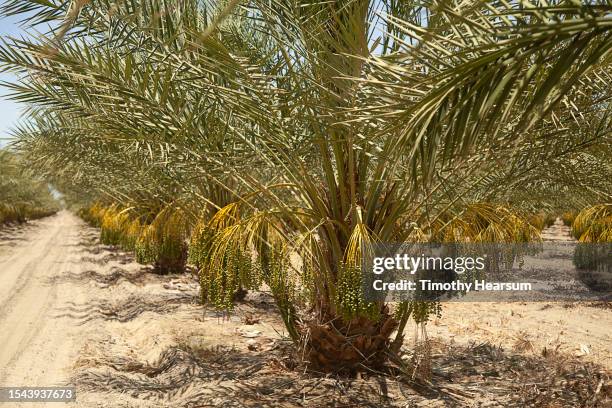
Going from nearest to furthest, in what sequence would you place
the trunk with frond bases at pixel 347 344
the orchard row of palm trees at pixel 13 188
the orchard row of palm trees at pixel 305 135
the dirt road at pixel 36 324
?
the orchard row of palm trees at pixel 305 135, the trunk with frond bases at pixel 347 344, the dirt road at pixel 36 324, the orchard row of palm trees at pixel 13 188

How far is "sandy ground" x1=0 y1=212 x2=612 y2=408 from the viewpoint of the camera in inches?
179

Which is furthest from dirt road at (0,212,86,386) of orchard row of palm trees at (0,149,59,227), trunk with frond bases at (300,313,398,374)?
orchard row of palm trees at (0,149,59,227)

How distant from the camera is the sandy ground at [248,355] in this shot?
454 cm

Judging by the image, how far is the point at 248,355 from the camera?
589cm

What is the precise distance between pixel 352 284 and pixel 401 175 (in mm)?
1103

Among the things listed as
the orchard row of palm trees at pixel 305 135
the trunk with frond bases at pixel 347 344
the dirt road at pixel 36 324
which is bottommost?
the dirt road at pixel 36 324

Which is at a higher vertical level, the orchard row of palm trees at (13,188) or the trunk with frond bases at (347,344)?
the orchard row of palm trees at (13,188)

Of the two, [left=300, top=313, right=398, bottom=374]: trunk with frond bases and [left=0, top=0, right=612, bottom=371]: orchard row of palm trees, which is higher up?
[left=0, top=0, right=612, bottom=371]: orchard row of palm trees

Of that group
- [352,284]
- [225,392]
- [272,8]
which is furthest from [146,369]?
[272,8]

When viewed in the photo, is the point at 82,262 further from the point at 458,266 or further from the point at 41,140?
the point at 458,266

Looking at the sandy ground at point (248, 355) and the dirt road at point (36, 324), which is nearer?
the sandy ground at point (248, 355)

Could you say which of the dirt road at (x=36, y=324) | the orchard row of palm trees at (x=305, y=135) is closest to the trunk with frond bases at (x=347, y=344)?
the orchard row of palm trees at (x=305, y=135)

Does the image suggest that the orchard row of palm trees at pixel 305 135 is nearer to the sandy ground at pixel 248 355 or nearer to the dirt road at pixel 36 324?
the sandy ground at pixel 248 355

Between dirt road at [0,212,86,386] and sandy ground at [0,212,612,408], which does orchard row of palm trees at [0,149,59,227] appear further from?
sandy ground at [0,212,612,408]
